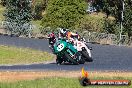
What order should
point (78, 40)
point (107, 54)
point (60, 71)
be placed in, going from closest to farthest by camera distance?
point (60, 71)
point (78, 40)
point (107, 54)

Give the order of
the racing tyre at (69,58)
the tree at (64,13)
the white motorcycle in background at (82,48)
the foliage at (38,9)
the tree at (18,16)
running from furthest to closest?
the foliage at (38,9) → the tree at (64,13) → the tree at (18,16) → the white motorcycle in background at (82,48) → the racing tyre at (69,58)

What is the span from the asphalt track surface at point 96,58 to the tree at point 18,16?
2420 millimetres

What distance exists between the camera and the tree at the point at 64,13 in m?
49.5

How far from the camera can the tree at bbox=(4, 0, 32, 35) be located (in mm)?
48812

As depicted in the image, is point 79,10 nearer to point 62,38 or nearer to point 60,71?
point 62,38

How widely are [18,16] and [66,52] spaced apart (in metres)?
25.8

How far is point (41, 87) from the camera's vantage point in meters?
17.7

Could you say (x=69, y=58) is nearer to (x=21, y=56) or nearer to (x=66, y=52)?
(x=66, y=52)

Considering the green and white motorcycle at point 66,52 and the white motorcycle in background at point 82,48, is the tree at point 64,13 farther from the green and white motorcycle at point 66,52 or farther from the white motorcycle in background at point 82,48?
the green and white motorcycle at point 66,52

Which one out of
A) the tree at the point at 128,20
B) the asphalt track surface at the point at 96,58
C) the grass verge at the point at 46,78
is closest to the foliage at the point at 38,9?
the asphalt track surface at the point at 96,58

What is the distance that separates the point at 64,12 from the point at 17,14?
573cm

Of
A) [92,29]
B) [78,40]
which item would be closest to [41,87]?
[78,40]

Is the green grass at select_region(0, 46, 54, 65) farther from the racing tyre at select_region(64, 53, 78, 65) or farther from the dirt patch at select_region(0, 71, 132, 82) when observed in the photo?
the dirt patch at select_region(0, 71, 132, 82)

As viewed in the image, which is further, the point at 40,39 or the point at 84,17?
the point at 84,17
